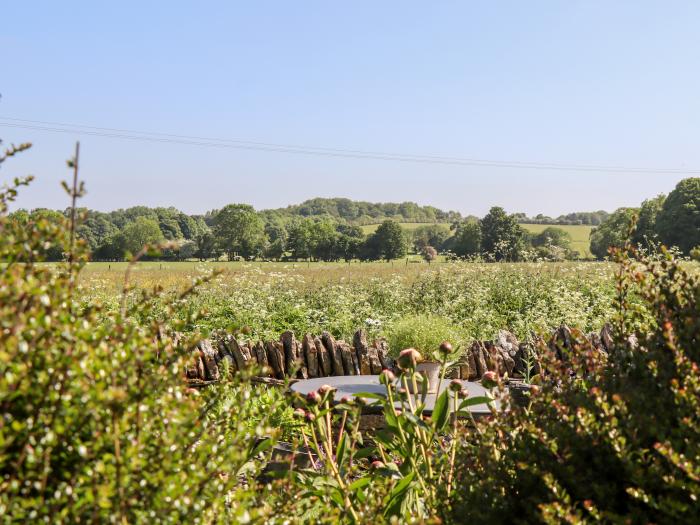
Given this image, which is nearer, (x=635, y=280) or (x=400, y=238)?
(x=635, y=280)

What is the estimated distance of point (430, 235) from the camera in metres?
93.1

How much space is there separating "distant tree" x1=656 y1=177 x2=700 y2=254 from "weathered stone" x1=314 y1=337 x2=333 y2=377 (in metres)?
53.4

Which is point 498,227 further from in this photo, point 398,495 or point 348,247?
point 398,495

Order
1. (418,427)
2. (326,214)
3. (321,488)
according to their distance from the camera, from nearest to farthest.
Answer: (418,427) < (321,488) < (326,214)

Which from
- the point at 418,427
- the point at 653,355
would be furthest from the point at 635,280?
the point at 418,427

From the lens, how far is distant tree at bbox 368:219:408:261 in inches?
3125

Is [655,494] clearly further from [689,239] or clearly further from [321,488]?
[689,239]

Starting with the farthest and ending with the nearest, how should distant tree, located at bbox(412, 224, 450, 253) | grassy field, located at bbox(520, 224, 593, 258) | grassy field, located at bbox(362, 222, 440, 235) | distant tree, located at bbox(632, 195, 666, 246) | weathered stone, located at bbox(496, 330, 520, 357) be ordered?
grassy field, located at bbox(362, 222, 440, 235) < distant tree, located at bbox(412, 224, 450, 253) < grassy field, located at bbox(520, 224, 593, 258) < distant tree, located at bbox(632, 195, 666, 246) < weathered stone, located at bbox(496, 330, 520, 357)

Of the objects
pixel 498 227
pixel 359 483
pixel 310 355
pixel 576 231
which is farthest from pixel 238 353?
pixel 576 231

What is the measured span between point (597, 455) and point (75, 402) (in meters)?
1.39

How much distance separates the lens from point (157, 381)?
1.59 meters

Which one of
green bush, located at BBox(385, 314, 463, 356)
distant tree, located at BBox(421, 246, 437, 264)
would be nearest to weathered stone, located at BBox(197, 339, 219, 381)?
green bush, located at BBox(385, 314, 463, 356)

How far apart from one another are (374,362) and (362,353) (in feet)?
0.42

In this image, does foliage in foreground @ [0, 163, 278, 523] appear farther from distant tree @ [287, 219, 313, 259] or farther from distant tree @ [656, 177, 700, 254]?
distant tree @ [287, 219, 313, 259]
